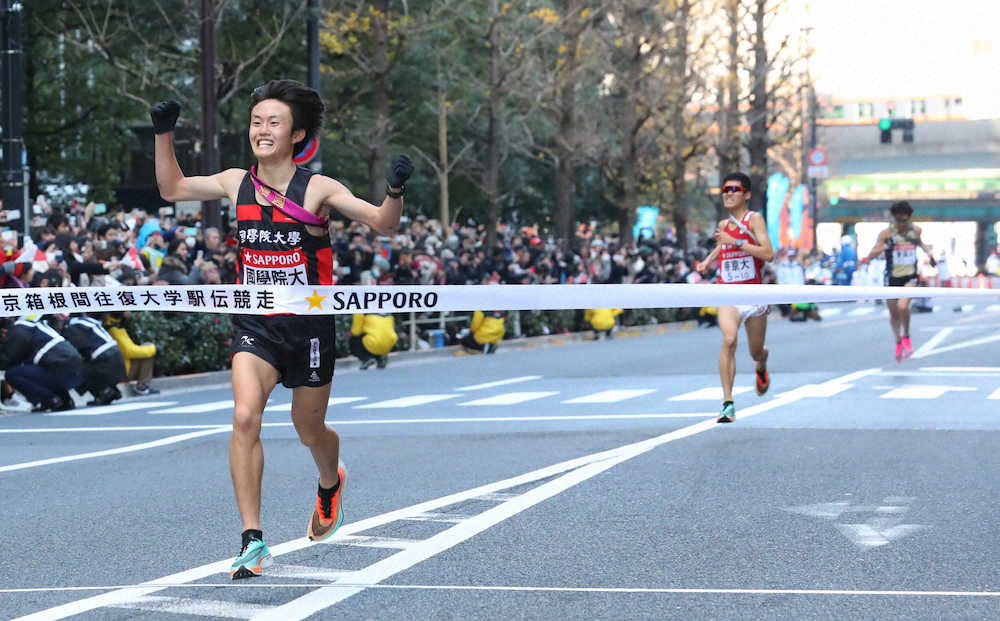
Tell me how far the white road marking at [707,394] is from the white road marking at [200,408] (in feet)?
15.2

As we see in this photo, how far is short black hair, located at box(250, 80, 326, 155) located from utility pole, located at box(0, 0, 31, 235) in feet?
42.8

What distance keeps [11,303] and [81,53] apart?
2911 centimetres

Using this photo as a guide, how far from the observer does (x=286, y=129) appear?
691 cm

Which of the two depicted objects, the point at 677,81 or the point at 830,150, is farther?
the point at 830,150

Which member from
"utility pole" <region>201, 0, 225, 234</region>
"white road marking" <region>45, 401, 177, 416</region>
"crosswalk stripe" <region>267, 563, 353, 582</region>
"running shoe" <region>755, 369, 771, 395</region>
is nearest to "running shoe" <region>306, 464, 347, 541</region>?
"crosswalk stripe" <region>267, 563, 353, 582</region>

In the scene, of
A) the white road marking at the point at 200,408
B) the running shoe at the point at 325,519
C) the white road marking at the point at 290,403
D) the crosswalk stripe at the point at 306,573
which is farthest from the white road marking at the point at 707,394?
the crosswalk stripe at the point at 306,573

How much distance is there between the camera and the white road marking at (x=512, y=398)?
17.5m

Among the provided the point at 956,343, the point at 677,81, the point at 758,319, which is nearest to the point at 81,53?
the point at 677,81

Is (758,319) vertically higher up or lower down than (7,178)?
lower down

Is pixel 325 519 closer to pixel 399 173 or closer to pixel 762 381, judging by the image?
pixel 399 173

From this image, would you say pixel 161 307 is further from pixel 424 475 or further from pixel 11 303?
pixel 424 475

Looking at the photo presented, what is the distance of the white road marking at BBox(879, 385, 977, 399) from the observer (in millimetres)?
17109

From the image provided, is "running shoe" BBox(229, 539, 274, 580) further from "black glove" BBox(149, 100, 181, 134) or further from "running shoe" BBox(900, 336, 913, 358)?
"running shoe" BBox(900, 336, 913, 358)

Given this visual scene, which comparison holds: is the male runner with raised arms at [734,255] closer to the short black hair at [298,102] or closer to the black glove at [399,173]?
the short black hair at [298,102]
